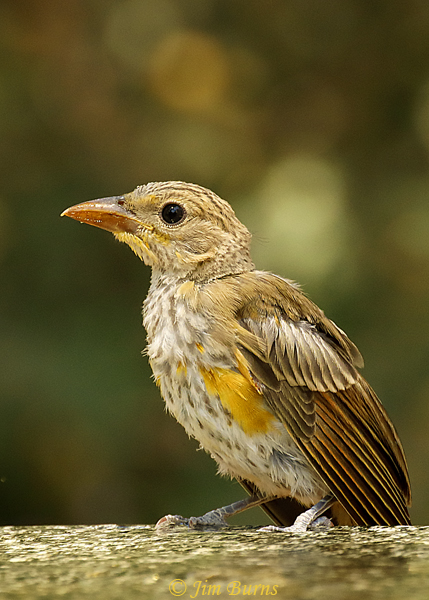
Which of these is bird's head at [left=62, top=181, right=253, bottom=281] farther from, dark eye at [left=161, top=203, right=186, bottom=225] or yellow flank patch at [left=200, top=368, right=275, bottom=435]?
yellow flank patch at [left=200, top=368, right=275, bottom=435]

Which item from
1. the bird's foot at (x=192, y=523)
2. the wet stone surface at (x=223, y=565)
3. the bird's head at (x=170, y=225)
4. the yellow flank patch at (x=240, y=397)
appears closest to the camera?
the wet stone surface at (x=223, y=565)

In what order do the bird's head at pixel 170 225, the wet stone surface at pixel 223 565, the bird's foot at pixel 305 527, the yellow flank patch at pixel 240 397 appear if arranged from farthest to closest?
the bird's head at pixel 170 225 < the yellow flank patch at pixel 240 397 < the bird's foot at pixel 305 527 < the wet stone surface at pixel 223 565

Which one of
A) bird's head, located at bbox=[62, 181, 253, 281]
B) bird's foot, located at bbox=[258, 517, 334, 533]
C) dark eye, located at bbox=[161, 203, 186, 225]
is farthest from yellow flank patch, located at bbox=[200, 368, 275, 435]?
dark eye, located at bbox=[161, 203, 186, 225]

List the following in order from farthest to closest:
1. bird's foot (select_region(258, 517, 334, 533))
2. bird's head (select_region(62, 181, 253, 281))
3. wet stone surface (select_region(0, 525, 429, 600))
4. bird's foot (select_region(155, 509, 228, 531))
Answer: bird's head (select_region(62, 181, 253, 281))
bird's foot (select_region(155, 509, 228, 531))
bird's foot (select_region(258, 517, 334, 533))
wet stone surface (select_region(0, 525, 429, 600))

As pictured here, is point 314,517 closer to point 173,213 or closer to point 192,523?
point 192,523

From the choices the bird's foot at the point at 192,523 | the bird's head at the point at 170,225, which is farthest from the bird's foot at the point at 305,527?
the bird's head at the point at 170,225

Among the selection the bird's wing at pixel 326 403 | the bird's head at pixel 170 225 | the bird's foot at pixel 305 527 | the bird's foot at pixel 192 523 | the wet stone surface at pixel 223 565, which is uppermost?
the bird's head at pixel 170 225

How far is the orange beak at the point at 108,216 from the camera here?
3.53m

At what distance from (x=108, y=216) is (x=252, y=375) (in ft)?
3.05

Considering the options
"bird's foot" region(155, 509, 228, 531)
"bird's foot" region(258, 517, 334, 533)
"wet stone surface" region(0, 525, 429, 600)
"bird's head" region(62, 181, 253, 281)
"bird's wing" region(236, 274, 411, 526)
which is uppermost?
"bird's head" region(62, 181, 253, 281)

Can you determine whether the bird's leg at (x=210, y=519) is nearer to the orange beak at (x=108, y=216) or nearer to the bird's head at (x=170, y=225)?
the bird's head at (x=170, y=225)

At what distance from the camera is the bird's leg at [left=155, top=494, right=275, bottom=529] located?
10.4 feet

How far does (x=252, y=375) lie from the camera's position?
3047mm

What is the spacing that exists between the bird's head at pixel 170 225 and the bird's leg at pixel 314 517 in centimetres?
92
